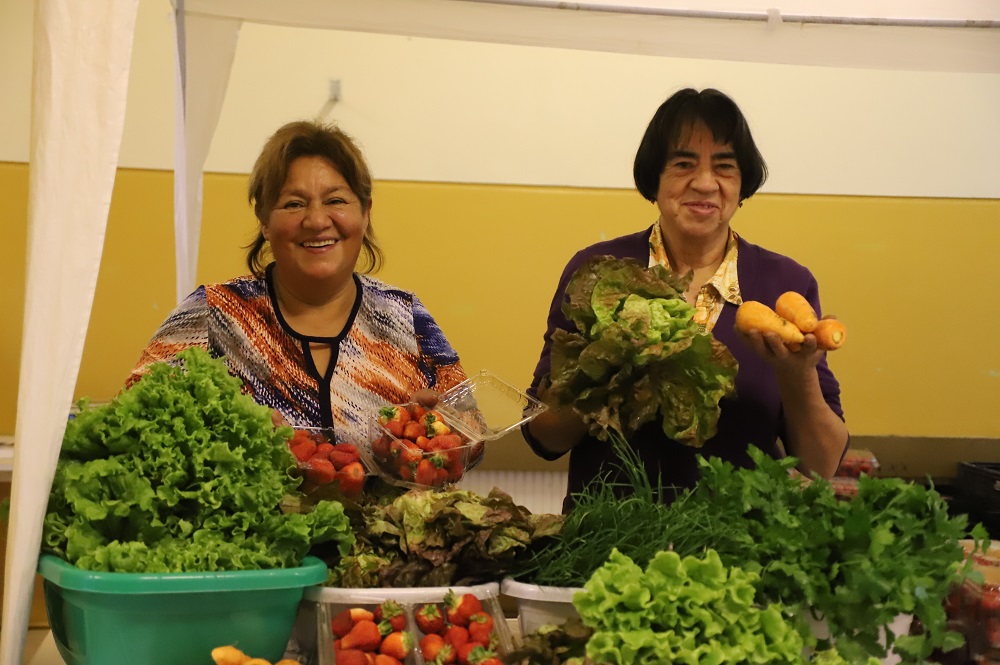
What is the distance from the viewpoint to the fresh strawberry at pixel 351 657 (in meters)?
1.27

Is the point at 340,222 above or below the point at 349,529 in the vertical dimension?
above

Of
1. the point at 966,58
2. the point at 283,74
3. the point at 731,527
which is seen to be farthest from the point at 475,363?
the point at 731,527

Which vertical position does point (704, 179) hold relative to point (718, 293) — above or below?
above

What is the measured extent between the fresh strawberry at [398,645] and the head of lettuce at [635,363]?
0.59 metres

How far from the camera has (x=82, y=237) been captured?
1242 millimetres

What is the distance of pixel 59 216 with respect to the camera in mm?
1223

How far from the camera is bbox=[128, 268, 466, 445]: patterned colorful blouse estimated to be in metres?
2.18

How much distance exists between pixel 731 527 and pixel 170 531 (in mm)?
853

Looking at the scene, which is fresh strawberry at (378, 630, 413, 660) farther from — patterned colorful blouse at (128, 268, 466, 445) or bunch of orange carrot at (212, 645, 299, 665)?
patterned colorful blouse at (128, 268, 466, 445)

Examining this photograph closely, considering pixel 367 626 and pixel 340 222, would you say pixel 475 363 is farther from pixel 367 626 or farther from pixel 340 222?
pixel 367 626

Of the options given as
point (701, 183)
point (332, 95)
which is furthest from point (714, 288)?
point (332, 95)

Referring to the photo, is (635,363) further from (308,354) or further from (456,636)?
(308,354)

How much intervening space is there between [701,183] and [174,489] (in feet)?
4.32

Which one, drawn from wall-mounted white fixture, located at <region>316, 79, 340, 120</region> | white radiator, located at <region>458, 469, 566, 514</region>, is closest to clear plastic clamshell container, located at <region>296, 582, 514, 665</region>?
white radiator, located at <region>458, 469, 566, 514</region>
